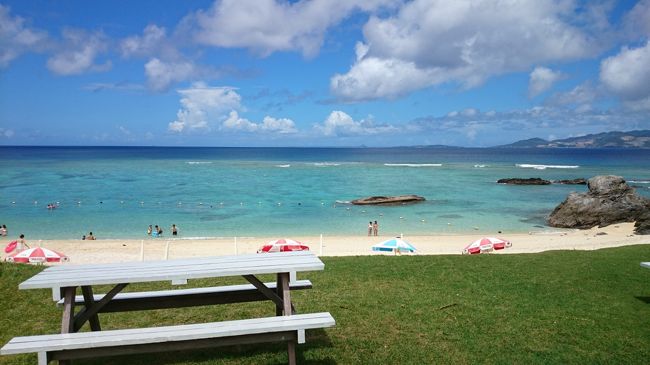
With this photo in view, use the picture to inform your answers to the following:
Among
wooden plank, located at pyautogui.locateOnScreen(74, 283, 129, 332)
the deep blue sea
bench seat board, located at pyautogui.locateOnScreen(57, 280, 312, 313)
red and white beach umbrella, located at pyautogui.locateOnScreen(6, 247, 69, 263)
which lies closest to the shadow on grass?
bench seat board, located at pyautogui.locateOnScreen(57, 280, 312, 313)

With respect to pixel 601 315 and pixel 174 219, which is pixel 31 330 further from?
pixel 174 219

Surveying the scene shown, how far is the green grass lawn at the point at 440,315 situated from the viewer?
6.41m

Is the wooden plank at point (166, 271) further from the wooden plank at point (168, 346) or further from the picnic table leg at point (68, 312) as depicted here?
the wooden plank at point (168, 346)

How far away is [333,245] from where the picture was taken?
25.6 meters

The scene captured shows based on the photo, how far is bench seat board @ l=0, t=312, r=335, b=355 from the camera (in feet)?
15.9

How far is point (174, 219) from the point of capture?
37500 mm

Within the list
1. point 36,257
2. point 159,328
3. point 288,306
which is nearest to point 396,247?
point 36,257

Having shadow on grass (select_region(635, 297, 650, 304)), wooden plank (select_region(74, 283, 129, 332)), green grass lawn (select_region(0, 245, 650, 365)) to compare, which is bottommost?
shadow on grass (select_region(635, 297, 650, 304))

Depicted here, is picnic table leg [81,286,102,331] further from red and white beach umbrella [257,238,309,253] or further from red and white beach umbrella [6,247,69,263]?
red and white beach umbrella [257,238,309,253]

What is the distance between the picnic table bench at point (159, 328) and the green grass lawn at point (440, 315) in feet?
3.39

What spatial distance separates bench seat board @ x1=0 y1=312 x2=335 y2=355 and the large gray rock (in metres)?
33.8

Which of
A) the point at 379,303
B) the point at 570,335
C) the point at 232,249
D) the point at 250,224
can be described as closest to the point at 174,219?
the point at 250,224

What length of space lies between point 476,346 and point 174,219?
33807 mm

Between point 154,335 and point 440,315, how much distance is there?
15.3 ft
